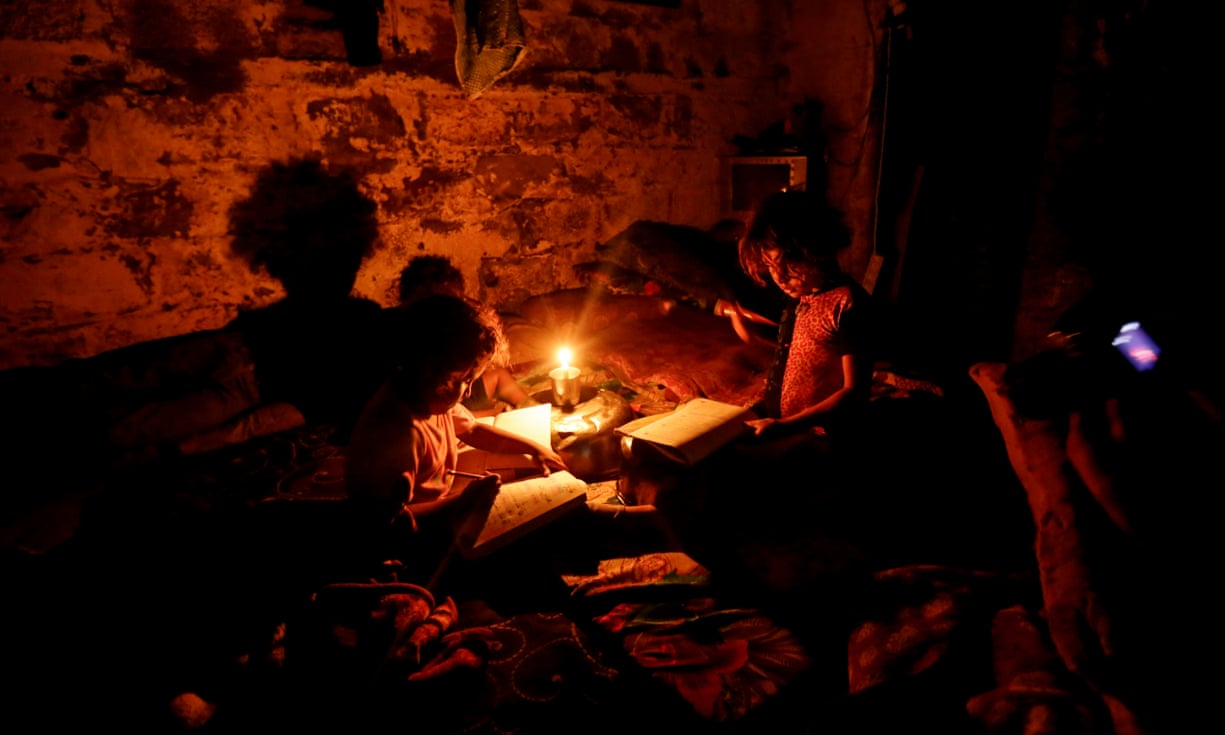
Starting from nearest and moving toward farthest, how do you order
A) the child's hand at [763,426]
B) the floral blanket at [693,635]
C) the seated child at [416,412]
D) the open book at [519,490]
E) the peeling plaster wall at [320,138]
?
the floral blanket at [693,635], the open book at [519,490], the seated child at [416,412], the child's hand at [763,426], the peeling plaster wall at [320,138]

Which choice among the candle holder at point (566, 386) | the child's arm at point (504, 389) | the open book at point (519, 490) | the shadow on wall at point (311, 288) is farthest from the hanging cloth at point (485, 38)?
the open book at point (519, 490)

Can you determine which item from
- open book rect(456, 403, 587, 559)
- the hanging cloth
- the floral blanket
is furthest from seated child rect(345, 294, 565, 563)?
the hanging cloth

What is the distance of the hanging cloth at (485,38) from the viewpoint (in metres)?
3.54

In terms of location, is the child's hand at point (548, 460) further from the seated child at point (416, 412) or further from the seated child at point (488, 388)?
the seated child at point (488, 388)

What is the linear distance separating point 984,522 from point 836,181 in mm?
3993

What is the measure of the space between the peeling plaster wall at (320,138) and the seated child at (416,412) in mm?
2816

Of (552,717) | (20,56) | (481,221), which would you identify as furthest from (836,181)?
(20,56)

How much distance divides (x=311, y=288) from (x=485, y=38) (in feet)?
7.40

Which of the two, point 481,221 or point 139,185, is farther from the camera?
point 481,221

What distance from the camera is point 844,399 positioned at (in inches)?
108

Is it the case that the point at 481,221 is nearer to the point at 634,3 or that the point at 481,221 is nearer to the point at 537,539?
the point at 634,3

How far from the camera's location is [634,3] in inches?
213

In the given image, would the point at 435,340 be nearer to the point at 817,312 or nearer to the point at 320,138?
the point at 817,312

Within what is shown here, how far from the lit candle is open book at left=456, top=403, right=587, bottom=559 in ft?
0.79
